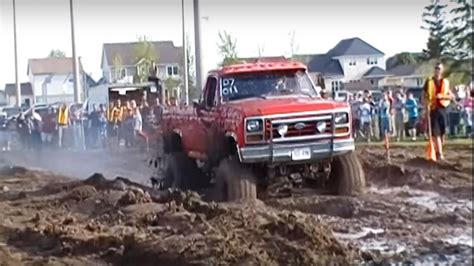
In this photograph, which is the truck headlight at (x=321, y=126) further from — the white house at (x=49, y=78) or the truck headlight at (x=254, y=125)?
the white house at (x=49, y=78)

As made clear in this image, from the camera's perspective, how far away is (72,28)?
134ft

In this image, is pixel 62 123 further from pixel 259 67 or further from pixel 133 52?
pixel 133 52

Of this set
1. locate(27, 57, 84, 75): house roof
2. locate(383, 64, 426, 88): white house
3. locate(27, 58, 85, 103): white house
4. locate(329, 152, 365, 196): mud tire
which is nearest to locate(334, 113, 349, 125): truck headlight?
locate(329, 152, 365, 196): mud tire

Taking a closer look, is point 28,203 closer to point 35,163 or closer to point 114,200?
point 114,200

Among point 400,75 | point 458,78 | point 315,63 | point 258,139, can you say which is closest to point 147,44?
point 315,63

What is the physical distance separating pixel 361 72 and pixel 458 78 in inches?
1291

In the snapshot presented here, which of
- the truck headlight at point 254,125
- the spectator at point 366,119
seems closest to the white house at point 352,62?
the spectator at point 366,119

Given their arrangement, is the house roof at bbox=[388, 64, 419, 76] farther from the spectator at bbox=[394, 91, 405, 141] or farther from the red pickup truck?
the red pickup truck

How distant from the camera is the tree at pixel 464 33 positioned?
1814 centimetres

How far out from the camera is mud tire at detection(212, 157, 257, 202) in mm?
13836

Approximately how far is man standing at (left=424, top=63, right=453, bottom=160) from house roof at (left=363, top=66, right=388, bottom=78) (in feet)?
82.0

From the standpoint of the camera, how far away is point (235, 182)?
13.9 metres

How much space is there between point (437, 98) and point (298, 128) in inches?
177

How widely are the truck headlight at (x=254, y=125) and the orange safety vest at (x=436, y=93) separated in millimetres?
4806
